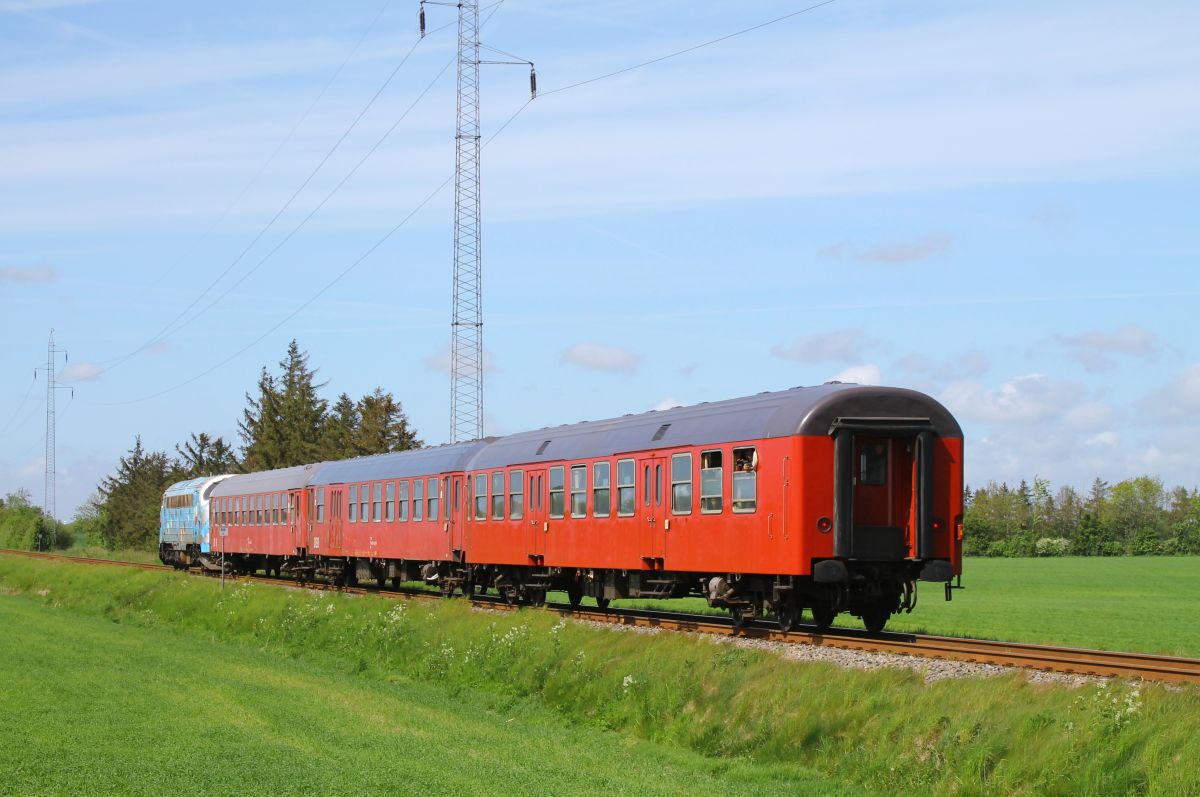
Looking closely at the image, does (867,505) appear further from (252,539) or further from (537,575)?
(252,539)

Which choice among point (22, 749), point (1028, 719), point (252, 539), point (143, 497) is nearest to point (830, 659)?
point (1028, 719)

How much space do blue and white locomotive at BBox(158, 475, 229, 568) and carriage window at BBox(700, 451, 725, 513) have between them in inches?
1538

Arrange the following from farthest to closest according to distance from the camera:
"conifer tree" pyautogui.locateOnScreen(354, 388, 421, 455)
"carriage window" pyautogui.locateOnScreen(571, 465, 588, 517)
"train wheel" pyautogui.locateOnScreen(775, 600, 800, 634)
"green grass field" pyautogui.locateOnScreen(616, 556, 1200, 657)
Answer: "conifer tree" pyautogui.locateOnScreen(354, 388, 421, 455) < "green grass field" pyautogui.locateOnScreen(616, 556, 1200, 657) < "carriage window" pyautogui.locateOnScreen(571, 465, 588, 517) < "train wheel" pyautogui.locateOnScreen(775, 600, 800, 634)

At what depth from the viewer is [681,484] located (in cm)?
2256

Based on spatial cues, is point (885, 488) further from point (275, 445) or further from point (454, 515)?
point (275, 445)

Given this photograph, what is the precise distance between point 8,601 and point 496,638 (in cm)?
2971

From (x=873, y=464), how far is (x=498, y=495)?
37.2 ft

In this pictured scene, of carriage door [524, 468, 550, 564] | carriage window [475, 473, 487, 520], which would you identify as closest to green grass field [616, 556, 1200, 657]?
carriage window [475, 473, 487, 520]

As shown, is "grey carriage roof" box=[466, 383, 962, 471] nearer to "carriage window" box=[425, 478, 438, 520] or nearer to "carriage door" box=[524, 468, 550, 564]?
"carriage door" box=[524, 468, 550, 564]

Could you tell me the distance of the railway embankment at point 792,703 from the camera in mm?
11812

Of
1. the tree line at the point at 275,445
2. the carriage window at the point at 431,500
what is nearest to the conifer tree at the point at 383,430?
the tree line at the point at 275,445

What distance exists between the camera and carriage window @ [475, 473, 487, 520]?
30.8 metres

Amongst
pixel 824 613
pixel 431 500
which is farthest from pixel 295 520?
pixel 824 613

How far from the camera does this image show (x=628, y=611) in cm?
2916
